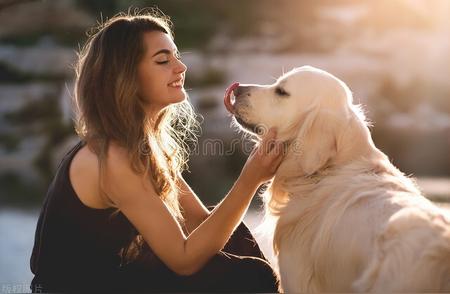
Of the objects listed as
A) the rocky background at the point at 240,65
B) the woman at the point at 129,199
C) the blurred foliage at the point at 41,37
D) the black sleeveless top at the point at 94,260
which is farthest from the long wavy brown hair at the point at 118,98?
the blurred foliage at the point at 41,37

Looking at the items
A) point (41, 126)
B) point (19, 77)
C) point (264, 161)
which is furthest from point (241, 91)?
point (19, 77)

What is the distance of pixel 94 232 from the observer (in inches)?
119

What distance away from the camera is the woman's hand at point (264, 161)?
3061mm

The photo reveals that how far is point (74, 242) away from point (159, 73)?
873 mm

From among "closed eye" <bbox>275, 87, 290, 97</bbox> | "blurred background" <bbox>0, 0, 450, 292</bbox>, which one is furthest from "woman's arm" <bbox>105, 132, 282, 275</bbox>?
"blurred background" <bbox>0, 0, 450, 292</bbox>

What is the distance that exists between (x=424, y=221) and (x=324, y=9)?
57.8 ft

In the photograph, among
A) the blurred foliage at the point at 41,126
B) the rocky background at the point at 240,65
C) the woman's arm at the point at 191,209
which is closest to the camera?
the woman's arm at the point at 191,209

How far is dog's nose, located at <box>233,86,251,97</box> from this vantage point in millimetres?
3433

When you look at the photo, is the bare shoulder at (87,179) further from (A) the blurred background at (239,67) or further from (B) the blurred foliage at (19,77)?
(B) the blurred foliage at (19,77)

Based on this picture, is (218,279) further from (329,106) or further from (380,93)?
(380,93)

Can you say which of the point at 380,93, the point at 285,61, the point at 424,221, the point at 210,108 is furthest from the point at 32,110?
the point at 424,221

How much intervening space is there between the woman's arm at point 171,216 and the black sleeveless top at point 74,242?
0.42 feet

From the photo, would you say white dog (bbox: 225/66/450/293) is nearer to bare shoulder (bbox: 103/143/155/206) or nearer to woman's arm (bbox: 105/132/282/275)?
woman's arm (bbox: 105/132/282/275)

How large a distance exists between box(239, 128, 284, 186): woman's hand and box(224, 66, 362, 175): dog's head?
0.06 m
